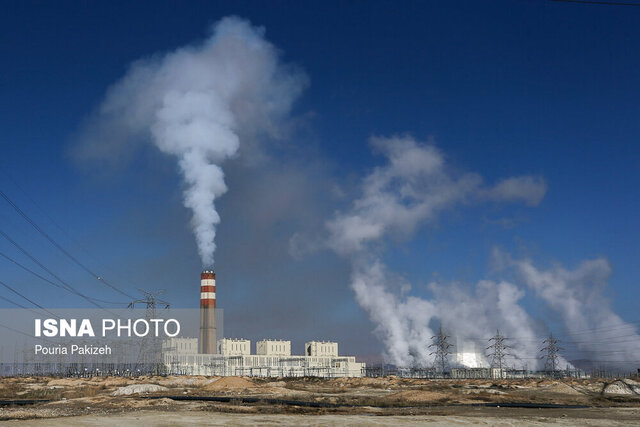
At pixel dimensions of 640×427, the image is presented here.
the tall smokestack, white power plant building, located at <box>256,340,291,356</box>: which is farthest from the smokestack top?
white power plant building, located at <box>256,340,291,356</box>

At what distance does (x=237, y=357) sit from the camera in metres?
154

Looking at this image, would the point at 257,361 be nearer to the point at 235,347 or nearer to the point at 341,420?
the point at 235,347

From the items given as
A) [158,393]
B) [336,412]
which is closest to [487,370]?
[158,393]

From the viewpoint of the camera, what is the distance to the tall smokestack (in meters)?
132

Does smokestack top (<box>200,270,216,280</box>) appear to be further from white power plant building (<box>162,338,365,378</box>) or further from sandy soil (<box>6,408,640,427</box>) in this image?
sandy soil (<box>6,408,640,427</box>)

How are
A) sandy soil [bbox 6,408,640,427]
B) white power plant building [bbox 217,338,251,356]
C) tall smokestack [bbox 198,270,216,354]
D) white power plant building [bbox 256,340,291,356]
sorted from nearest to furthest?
1. sandy soil [bbox 6,408,640,427]
2. tall smokestack [bbox 198,270,216,354]
3. white power plant building [bbox 217,338,251,356]
4. white power plant building [bbox 256,340,291,356]

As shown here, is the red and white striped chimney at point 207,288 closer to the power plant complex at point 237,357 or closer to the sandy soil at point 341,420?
the power plant complex at point 237,357

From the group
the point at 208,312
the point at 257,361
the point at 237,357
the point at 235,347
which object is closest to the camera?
the point at 208,312

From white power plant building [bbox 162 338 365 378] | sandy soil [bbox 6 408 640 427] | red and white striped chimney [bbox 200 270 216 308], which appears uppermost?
red and white striped chimney [bbox 200 270 216 308]

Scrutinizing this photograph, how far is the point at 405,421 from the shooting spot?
98.4 feet

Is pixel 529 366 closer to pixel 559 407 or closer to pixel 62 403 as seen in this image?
pixel 559 407

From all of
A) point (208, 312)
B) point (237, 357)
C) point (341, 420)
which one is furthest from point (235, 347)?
point (341, 420)

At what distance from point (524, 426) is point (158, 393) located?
37.1 m

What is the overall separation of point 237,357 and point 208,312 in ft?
89.2
